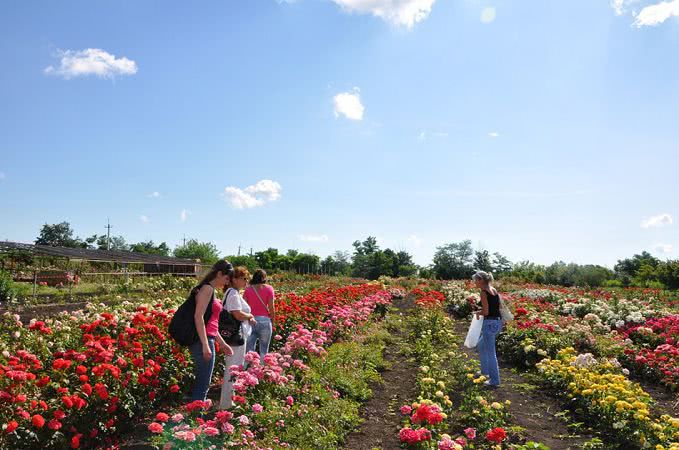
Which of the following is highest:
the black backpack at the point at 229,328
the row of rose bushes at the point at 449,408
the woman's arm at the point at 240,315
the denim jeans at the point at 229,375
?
the woman's arm at the point at 240,315

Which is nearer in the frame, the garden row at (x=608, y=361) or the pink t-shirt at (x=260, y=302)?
the garden row at (x=608, y=361)

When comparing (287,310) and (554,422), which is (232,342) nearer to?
(287,310)

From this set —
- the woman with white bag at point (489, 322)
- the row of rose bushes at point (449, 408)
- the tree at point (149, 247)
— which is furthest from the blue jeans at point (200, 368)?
the tree at point (149, 247)

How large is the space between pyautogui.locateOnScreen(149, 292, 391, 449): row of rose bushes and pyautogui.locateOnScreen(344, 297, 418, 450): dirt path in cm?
15

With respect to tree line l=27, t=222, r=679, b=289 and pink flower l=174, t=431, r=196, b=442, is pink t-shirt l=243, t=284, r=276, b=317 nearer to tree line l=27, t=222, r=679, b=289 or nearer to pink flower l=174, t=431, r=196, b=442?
pink flower l=174, t=431, r=196, b=442

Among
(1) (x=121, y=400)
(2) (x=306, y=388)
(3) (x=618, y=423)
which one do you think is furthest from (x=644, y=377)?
(1) (x=121, y=400)

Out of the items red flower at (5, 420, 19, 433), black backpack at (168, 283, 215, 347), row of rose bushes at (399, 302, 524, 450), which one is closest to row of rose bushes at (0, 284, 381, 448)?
red flower at (5, 420, 19, 433)

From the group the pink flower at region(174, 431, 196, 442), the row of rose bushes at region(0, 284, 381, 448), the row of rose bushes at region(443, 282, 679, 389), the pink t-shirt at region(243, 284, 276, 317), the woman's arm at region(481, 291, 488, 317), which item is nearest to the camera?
the pink flower at region(174, 431, 196, 442)

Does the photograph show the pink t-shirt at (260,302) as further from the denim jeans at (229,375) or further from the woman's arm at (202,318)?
the woman's arm at (202,318)

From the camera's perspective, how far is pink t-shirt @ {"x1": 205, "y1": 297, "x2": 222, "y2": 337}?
4238 mm

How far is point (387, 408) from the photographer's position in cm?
561

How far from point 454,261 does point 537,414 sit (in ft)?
157

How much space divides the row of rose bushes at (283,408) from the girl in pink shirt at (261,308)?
1.19 ft

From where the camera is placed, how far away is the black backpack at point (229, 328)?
4.58 metres
